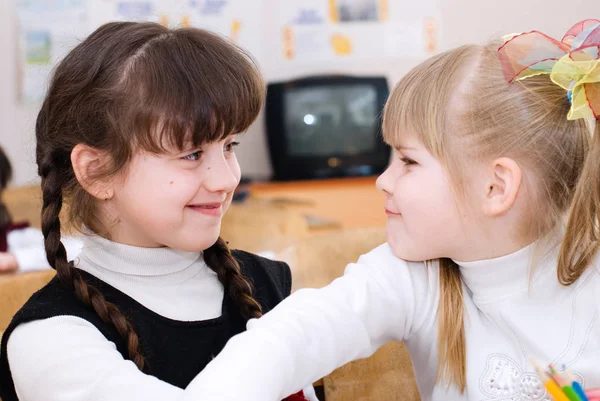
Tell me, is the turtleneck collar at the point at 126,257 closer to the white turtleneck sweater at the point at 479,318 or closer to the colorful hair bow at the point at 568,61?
the white turtleneck sweater at the point at 479,318

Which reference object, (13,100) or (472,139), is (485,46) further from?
(13,100)

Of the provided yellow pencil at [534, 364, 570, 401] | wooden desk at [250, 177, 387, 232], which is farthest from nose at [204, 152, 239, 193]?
wooden desk at [250, 177, 387, 232]

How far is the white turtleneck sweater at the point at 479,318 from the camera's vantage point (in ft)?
2.76

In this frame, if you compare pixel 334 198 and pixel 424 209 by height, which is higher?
pixel 424 209

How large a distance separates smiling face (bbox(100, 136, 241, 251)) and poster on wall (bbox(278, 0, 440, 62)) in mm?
2670

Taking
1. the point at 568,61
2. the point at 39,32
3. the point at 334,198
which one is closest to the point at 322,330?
the point at 568,61

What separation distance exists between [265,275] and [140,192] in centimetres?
28

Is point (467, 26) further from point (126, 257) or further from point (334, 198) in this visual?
point (126, 257)

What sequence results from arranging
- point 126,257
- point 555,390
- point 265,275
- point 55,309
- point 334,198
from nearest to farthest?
point 555,390 < point 55,309 < point 126,257 < point 265,275 < point 334,198

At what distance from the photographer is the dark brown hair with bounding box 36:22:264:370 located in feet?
3.08

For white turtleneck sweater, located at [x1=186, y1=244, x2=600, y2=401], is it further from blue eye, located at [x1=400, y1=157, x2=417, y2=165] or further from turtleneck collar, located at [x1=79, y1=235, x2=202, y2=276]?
turtleneck collar, located at [x1=79, y1=235, x2=202, y2=276]

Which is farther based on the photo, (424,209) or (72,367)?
(424,209)

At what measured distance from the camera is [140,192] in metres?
0.96

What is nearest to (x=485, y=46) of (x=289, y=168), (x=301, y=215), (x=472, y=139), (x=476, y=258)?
(x=472, y=139)
